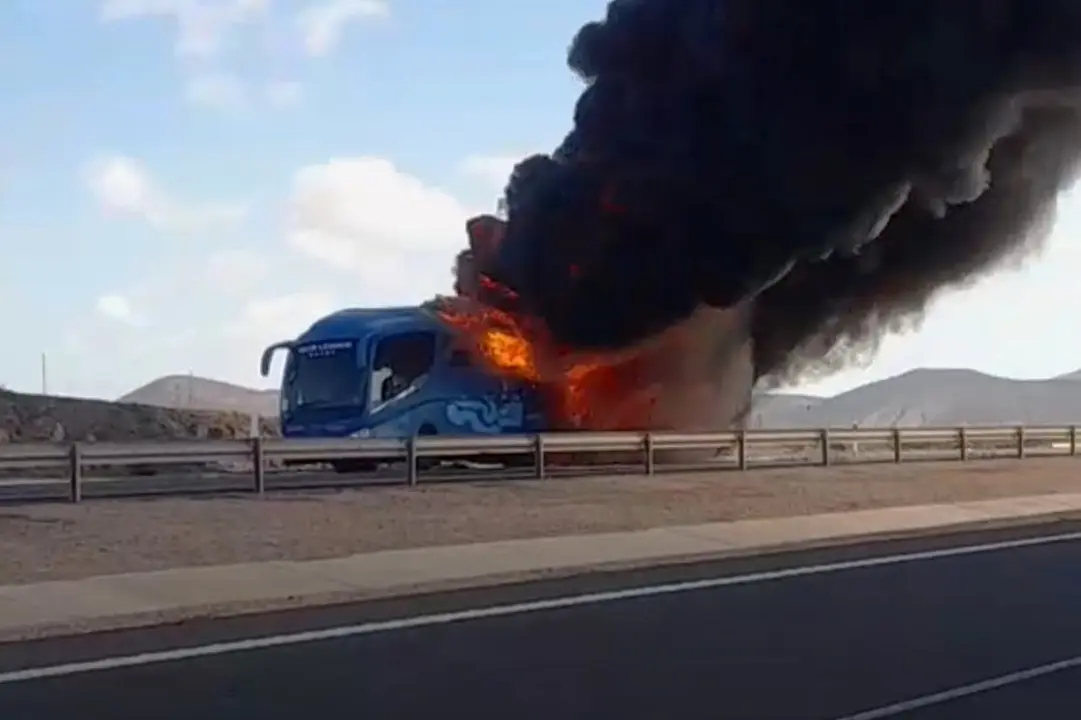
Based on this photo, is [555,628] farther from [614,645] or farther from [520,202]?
[520,202]

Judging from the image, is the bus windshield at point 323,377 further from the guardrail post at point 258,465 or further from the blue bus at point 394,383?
the guardrail post at point 258,465

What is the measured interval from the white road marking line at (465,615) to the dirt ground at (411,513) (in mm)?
3249

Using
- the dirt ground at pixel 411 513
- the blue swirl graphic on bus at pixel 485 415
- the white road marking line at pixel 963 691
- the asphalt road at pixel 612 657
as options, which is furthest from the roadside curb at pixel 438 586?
the blue swirl graphic on bus at pixel 485 415

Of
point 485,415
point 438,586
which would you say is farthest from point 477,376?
point 438,586

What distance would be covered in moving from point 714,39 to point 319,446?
9874 mm

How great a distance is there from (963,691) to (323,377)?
73.4 ft

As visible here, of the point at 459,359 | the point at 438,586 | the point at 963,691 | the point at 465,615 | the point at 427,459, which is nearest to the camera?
the point at 963,691

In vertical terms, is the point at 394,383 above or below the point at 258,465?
above

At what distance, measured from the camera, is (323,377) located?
31.2m

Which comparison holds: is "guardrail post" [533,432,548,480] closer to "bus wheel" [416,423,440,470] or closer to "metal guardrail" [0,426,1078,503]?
"metal guardrail" [0,426,1078,503]

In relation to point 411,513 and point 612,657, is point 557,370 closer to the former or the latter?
point 411,513

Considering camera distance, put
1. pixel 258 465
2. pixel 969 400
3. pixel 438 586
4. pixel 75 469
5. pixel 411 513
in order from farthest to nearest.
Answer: pixel 969 400, pixel 258 465, pixel 411 513, pixel 75 469, pixel 438 586

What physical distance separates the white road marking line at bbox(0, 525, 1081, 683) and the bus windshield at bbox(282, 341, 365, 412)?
13944 mm

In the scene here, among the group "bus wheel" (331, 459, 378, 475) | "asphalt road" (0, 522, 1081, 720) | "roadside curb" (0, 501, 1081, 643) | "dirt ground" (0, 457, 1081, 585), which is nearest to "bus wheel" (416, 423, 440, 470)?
"bus wheel" (331, 459, 378, 475)
